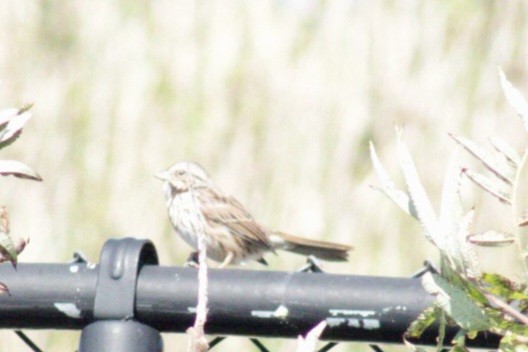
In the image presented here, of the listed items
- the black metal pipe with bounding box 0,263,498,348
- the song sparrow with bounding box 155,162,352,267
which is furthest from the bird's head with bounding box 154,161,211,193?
the black metal pipe with bounding box 0,263,498,348

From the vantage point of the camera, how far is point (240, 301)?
4.83 feet

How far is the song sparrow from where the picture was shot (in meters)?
4.69

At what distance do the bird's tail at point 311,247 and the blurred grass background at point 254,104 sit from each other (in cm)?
6

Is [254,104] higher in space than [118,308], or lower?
higher

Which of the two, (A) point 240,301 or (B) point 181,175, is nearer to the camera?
(A) point 240,301

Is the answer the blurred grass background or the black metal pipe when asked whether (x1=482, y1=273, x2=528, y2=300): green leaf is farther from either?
the blurred grass background

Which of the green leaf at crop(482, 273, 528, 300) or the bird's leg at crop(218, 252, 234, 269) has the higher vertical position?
the bird's leg at crop(218, 252, 234, 269)

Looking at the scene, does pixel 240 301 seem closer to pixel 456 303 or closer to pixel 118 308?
pixel 118 308

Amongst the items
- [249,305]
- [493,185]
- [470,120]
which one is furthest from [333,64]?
[493,185]

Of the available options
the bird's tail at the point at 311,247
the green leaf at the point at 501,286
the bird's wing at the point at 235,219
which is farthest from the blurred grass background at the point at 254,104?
the green leaf at the point at 501,286

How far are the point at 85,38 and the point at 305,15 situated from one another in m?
0.80

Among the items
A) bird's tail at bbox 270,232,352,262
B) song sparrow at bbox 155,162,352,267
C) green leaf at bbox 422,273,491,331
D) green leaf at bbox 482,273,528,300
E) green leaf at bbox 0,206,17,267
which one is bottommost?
green leaf at bbox 422,273,491,331

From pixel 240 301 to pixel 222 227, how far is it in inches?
165

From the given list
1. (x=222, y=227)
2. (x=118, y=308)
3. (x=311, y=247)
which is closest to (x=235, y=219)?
(x=222, y=227)
